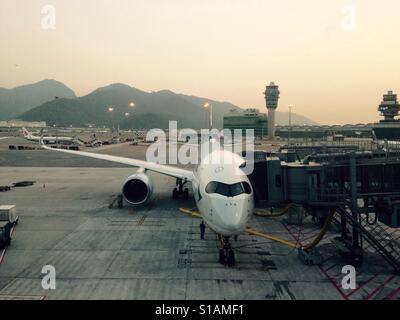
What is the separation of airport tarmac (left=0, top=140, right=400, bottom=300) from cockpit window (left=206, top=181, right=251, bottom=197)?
364 centimetres

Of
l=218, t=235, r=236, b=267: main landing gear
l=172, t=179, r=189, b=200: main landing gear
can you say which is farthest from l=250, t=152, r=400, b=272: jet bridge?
l=172, t=179, r=189, b=200: main landing gear

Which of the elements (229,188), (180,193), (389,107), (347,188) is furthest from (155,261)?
(389,107)

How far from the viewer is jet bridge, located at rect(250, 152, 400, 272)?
17281mm

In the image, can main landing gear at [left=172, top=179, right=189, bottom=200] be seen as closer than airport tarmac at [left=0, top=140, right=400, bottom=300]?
No

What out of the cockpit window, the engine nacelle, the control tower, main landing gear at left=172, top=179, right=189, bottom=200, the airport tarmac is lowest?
the airport tarmac

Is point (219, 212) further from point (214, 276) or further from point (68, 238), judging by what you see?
point (68, 238)

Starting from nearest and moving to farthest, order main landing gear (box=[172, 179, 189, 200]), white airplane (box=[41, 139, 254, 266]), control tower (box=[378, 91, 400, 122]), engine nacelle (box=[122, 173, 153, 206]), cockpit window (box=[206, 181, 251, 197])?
white airplane (box=[41, 139, 254, 266])
cockpit window (box=[206, 181, 251, 197])
engine nacelle (box=[122, 173, 153, 206])
main landing gear (box=[172, 179, 189, 200])
control tower (box=[378, 91, 400, 122])

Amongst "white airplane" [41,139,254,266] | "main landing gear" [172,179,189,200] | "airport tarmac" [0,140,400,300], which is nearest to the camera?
"airport tarmac" [0,140,400,300]

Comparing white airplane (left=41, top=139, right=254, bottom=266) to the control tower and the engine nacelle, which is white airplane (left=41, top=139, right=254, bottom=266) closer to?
the engine nacelle

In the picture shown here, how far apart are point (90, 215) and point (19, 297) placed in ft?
43.7

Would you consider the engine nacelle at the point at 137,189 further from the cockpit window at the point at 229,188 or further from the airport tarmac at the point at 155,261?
the cockpit window at the point at 229,188

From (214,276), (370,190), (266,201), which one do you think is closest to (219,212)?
(214,276)

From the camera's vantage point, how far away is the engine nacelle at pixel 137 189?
2758 centimetres
